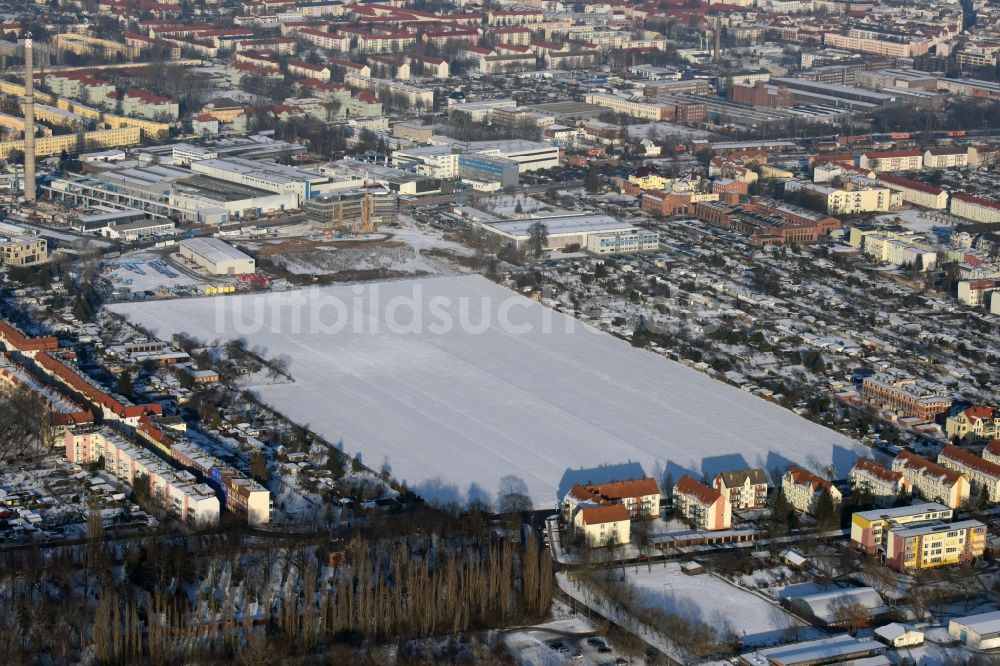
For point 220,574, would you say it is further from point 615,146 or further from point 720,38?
point 720,38

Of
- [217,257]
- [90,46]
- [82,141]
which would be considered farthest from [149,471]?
[90,46]

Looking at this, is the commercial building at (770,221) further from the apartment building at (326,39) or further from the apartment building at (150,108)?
the apartment building at (326,39)

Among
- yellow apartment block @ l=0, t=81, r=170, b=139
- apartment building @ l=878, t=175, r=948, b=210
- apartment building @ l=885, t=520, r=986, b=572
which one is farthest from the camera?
yellow apartment block @ l=0, t=81, r=170, b=139

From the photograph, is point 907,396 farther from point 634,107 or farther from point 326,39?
point 326,39

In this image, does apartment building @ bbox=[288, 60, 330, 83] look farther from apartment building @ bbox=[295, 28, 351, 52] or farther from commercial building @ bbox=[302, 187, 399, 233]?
commercial building @ bbox=[302, 187, 399, 233]

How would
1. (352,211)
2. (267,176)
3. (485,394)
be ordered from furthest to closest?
(267,176) < (352,211) < (485,394)

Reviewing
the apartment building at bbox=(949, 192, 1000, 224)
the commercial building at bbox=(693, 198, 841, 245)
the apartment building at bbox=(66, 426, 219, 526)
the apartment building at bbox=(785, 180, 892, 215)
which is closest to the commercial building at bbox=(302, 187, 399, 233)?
the commercial building at bbox=(693, 198, 841, 245)

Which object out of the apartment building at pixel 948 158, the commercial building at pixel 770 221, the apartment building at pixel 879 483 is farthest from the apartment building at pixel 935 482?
the apartment building at pixel 948 158
